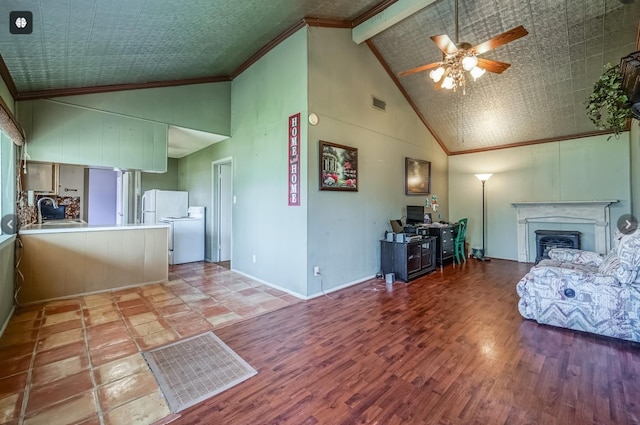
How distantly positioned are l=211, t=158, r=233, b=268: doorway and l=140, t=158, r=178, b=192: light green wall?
7.57ft

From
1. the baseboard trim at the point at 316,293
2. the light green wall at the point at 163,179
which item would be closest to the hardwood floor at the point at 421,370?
the baseboard trim at the point at 316,293

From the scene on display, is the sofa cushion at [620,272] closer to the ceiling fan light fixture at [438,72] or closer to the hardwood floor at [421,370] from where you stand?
the hardwood floor at [421,370]

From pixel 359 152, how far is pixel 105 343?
392 centimetres

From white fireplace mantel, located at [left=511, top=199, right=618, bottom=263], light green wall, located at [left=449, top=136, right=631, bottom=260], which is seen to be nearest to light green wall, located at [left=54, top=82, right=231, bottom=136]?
light green wall, located at [left=449, top=136, right=631, bottom=260]

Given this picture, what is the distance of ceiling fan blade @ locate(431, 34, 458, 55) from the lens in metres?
2.80

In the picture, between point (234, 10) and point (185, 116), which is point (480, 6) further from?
point (185, 116)

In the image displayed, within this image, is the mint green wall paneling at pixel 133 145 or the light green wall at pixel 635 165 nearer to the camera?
the mint green wall paneling at pixel 133 145

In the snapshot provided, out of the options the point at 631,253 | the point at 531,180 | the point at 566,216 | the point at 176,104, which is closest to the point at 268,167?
the point at 176,104

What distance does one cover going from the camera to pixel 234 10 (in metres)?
2.96

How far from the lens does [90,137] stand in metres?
3.90

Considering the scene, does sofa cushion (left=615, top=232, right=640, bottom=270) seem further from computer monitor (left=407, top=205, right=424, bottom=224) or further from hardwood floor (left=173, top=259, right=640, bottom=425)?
computer monitor (left=407, top=205, right=424, bottom=224)

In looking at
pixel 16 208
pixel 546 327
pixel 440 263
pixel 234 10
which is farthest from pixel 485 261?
pixel 16 208

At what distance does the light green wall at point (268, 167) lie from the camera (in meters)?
3.83

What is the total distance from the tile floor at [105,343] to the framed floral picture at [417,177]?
3439 millimetres
